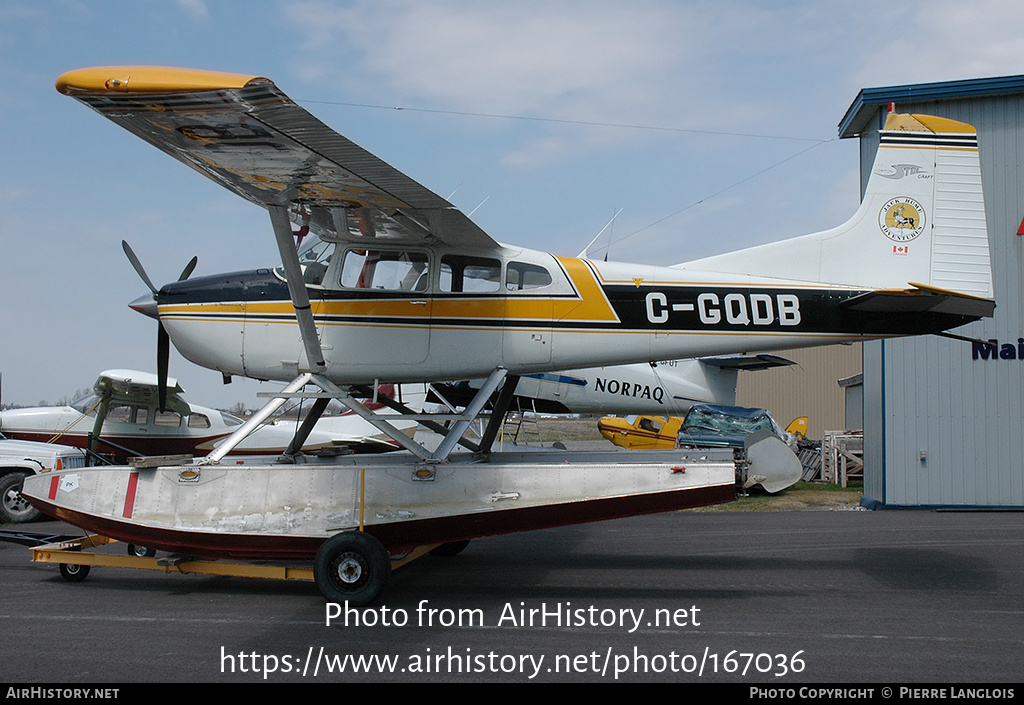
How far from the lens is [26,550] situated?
379 inches

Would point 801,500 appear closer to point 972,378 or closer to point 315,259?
point 972,378

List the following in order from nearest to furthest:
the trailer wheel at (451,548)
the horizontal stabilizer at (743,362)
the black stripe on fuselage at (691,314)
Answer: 1. the black stripe on fuselage at (691,314)
2. the trailer wheel at (451,548)
3. the horizontal stabilizer at (743,362)

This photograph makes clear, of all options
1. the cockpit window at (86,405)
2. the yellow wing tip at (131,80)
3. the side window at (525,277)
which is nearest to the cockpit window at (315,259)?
the side window at (525,277)

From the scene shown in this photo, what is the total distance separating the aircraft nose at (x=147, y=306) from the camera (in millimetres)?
7920

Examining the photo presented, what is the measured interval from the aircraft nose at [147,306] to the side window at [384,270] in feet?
6.41

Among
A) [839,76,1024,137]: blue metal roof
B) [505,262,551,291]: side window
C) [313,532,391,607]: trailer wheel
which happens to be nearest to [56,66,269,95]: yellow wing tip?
[505,262,551,291]: side window

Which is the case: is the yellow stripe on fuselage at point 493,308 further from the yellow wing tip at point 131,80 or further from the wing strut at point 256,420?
the yellow wing tip at point 131,80

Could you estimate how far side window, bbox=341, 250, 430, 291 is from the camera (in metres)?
7.71

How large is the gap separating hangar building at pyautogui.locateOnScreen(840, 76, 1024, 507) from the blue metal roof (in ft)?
0.06

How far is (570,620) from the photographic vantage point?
20.1 ft

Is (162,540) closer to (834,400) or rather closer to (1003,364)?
(1003,364)

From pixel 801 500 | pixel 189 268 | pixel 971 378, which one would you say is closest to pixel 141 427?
pixel 189 268

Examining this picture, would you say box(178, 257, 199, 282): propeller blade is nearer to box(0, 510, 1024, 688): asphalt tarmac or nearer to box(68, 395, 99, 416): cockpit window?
box(0, 510, 1024, 688): asphalt tarmac

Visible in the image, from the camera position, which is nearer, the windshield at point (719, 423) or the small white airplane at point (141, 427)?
the small white airplane at point (141, 427)
